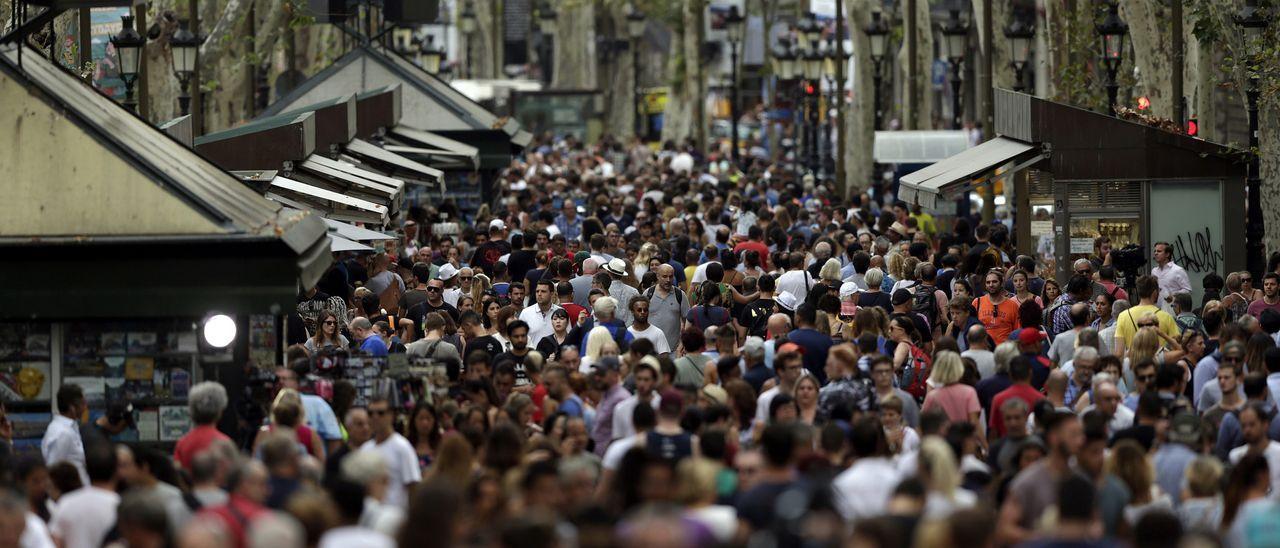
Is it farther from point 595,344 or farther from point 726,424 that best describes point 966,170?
point 726,424

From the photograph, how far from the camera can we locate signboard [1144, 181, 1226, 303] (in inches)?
822

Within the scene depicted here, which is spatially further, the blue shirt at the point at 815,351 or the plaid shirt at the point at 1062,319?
the plaid shirt at the point at 1062,319

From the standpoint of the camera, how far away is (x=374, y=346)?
48.1ft

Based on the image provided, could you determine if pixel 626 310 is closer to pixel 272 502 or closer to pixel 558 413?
pixel 558 413

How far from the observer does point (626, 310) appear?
17.6m

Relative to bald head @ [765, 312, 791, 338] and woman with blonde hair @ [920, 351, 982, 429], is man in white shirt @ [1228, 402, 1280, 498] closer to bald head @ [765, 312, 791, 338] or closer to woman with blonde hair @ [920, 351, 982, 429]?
woman with blonde hair @ [920, 351, 982, 429]

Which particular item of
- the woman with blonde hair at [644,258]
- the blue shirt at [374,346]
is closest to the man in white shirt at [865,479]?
the blue shirt at [374,346]

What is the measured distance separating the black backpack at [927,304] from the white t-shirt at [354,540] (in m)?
9.77

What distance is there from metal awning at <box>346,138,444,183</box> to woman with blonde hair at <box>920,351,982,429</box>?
1320 centimetres

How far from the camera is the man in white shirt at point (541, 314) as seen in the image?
1612cm

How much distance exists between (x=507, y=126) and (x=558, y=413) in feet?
73.8

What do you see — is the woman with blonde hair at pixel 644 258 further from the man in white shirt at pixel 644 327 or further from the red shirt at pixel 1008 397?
the red shirt at pixel 1008 397

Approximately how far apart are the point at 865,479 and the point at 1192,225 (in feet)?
41.4

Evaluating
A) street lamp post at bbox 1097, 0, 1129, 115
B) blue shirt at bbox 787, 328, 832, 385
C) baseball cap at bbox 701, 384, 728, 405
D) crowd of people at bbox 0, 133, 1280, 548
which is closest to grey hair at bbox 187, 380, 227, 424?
crowd of people at bbox 0, 133, 1280, 548
